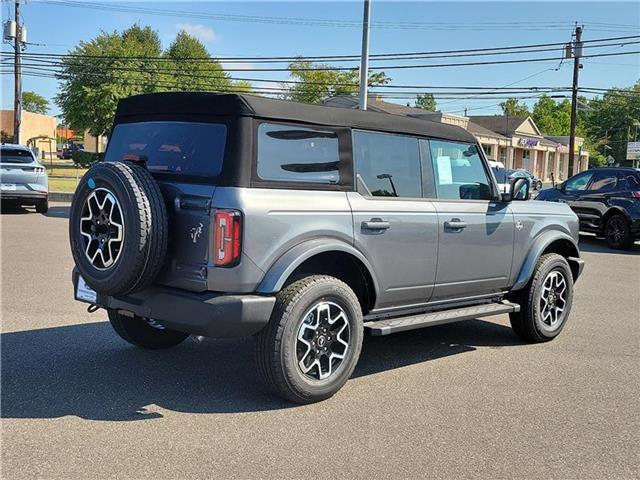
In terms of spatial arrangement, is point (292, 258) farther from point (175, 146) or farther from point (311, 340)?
point (175, 146)

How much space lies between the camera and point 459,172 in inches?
226

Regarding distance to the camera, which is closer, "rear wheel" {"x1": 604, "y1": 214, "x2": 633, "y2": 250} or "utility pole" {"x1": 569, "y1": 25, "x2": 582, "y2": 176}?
"rear wheel" {"x1": 604, "y1": 214, "x2": 633, "y2": 250}

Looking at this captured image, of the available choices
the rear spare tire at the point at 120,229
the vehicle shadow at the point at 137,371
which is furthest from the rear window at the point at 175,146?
the vehicle shadow at the point at 137,371

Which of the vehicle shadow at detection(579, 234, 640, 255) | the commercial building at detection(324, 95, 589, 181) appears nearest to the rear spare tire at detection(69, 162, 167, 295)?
the vehicle shadow at detection(579, 234, 640, 255)

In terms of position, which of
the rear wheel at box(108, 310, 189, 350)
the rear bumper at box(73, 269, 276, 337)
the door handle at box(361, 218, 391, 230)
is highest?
the door handle at box(361, 218, 391, 230)

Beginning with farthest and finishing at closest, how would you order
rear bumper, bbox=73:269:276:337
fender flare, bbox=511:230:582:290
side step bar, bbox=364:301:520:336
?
Result: 1. fender flare, bbox=511:230:582:290
2. side step bar, bbox=364:301:520:336
3. rear bumper, bbox=73:269:276:337

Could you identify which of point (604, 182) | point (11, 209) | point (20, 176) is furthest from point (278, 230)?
point (11, 209)

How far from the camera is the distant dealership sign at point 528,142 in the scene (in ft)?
208

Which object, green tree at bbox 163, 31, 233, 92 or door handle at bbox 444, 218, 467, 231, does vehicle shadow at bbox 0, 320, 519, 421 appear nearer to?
door handle at bbox 444, 218, 467, 231

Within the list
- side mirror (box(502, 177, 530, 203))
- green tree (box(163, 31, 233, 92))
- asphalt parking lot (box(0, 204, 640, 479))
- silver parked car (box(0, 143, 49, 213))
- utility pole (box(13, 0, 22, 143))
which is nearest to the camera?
asphalt parking lot (box(0, 204, 640, 479))

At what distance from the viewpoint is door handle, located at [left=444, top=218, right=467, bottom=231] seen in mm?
5297

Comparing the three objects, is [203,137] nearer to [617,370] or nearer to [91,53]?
[617,370]

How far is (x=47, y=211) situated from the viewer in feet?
56.7

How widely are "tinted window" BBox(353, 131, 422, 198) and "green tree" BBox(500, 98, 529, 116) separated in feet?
305
